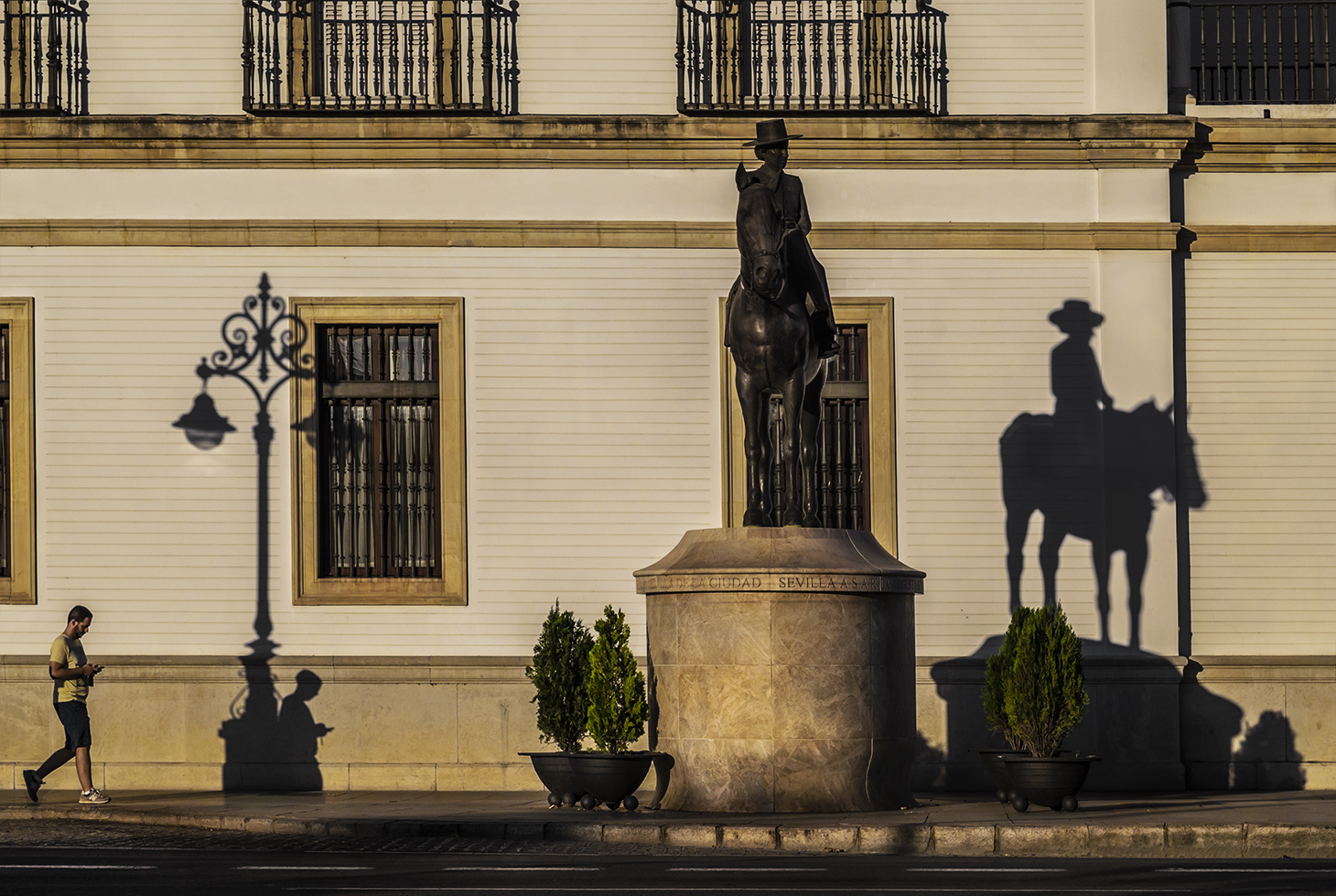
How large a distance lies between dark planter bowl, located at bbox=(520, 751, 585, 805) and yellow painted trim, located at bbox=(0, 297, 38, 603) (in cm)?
655

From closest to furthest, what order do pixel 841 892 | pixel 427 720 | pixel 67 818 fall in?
pixel 841 892 < pixel 67 818 < pixel 427 720

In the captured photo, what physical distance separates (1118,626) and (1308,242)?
4482 mm

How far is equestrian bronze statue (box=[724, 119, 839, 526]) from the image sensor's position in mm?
15250

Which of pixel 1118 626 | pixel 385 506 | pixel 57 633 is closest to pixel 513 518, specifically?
pixel 385 506

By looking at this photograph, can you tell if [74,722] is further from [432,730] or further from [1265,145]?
[1265,145]

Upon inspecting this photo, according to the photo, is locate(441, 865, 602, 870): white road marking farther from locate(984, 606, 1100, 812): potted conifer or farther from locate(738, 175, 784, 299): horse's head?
locate(738, 175, 784, 299): horse's head

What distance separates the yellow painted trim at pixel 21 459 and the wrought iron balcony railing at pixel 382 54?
336 cm

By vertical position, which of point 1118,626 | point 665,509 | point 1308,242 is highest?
point 1308,242

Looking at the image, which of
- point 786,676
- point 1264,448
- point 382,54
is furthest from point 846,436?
point 382,54

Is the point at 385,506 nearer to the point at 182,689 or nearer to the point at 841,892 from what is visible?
the point at 182,689

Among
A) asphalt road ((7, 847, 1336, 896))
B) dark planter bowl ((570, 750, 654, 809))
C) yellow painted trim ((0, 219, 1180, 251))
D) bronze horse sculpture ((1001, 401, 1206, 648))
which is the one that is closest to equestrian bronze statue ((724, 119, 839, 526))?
dark planter bowl ((570, 750, 654, 809))

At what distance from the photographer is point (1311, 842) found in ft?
46.0

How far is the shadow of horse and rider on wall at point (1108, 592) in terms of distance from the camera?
64.0ft

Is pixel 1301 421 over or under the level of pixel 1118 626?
over
